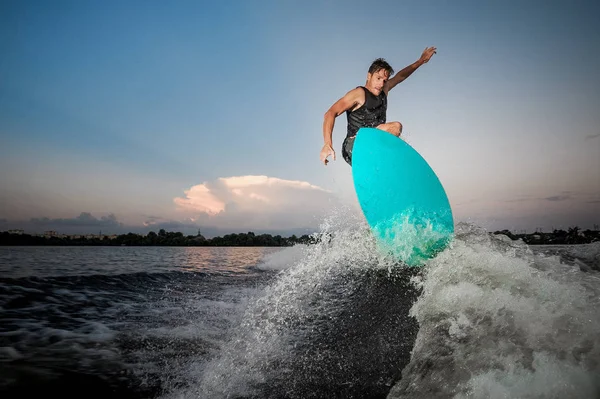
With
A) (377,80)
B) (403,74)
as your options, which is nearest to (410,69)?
(403,74)

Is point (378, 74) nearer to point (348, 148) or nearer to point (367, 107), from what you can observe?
point (367, 107)

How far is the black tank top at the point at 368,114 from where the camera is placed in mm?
4980

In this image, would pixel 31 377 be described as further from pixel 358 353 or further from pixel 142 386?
pixel 358 353

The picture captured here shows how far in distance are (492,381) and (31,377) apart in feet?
12.4

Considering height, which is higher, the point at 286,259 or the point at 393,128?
the point at 393,128

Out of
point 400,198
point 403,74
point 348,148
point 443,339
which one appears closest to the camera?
point 443,339

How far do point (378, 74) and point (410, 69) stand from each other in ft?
4.98

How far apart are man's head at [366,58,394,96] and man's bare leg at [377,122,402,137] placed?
1.95 feet

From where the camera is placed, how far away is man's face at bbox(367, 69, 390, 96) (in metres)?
5.00

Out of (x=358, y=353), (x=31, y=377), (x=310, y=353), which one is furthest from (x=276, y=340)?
(x=31, y=377)

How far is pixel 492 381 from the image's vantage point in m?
1.93

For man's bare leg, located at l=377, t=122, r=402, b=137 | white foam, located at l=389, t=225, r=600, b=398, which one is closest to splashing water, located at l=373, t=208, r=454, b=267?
white foam, located at l=389, t=225, r=600, b=398

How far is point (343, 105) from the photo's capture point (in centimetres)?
489

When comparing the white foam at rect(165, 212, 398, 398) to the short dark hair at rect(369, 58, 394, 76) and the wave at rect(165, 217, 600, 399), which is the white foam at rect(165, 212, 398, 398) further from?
the short dark hair at rect(369, 58, 394, 76)
